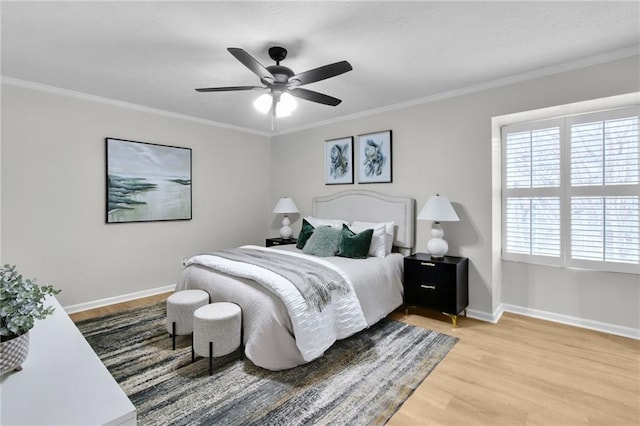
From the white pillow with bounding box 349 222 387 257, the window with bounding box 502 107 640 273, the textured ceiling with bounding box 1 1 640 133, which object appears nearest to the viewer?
the textured ceiling with bounding box 1 1 640 133

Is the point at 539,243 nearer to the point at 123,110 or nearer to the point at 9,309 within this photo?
the point at 9,309

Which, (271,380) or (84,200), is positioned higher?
(84,200)

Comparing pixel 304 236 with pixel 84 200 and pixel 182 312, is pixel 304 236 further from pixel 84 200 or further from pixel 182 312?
pixel 84 200

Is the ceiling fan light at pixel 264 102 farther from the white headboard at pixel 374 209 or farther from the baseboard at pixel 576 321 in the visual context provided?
the baseboard at pixel 576 321

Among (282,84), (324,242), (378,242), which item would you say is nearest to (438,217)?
(378,242)

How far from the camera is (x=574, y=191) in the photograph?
309cm

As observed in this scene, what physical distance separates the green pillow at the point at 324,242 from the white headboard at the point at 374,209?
631 mm

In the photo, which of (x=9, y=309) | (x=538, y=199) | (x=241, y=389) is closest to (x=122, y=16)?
(x=9, y=309)

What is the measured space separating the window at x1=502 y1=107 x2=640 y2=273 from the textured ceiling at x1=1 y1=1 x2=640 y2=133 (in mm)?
704

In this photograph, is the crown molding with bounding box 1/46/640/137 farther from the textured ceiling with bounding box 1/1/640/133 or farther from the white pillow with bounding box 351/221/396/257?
the white pillow with bounding box 351/221/396/257

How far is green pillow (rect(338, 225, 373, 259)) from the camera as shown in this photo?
11.2 ft

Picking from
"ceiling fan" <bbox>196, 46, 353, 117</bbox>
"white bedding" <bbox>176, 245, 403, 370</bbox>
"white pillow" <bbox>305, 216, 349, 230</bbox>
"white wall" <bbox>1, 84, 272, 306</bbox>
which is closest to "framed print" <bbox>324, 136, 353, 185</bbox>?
"white pillow" <bbox>305, 216, 349, 230</bbox>

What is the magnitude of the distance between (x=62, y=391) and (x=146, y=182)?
347 centimetres

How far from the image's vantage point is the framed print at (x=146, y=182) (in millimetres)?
3760
